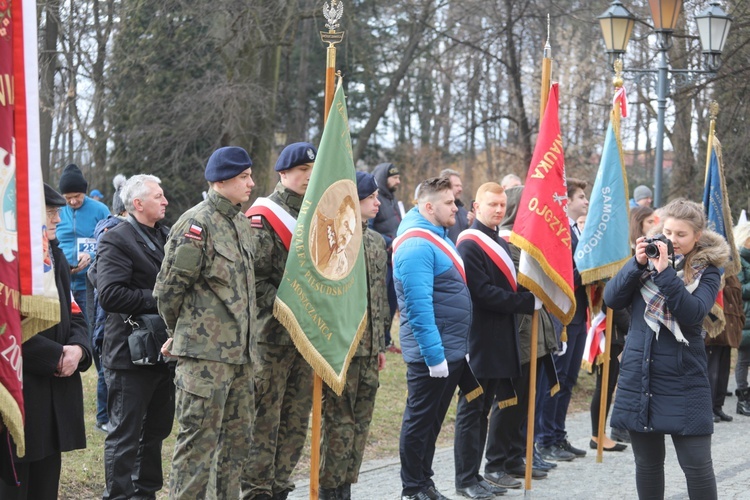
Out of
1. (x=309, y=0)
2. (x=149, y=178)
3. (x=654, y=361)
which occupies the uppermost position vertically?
(x=309, y=0)

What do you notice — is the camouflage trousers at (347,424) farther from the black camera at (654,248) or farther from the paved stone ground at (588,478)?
the black camera at (654,248)

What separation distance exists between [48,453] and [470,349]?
10.7ft

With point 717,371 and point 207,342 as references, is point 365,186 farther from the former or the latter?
point 717,371

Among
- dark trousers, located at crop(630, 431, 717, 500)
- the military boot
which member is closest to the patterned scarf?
dark trousers, located at crop(630, 431, 717, 500)

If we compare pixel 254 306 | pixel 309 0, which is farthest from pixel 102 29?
pixel 254 306

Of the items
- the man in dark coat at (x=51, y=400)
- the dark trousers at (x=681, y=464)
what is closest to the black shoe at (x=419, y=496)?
the dark trousers at (x=681, y=464)

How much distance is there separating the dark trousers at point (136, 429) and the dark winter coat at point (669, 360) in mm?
2820

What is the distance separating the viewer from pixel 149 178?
6258mm

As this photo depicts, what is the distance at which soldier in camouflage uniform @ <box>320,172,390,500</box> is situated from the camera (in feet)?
20.2

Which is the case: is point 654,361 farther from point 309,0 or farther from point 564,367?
point 309,0

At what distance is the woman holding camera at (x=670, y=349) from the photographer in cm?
521

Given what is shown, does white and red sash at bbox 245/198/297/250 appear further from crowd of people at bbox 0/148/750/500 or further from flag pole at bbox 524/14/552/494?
flag pole at bbox 524/14/552/494

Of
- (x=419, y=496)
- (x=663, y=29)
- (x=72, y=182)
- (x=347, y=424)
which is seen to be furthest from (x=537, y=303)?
(x=663, y=29)

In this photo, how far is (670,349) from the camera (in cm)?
532
